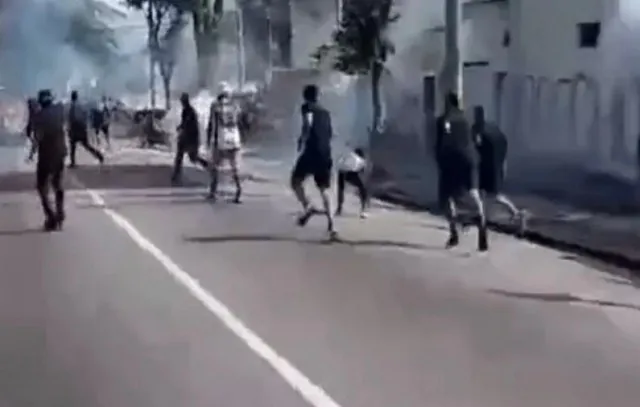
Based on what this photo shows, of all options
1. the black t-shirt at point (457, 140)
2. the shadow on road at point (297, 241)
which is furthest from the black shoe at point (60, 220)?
the black t-shirt at point (457, 140)

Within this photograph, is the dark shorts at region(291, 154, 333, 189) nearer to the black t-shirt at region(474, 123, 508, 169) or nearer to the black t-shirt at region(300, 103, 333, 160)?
the black t-shirt at region(300, 103, 333, 160)

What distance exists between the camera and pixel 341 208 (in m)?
23.6

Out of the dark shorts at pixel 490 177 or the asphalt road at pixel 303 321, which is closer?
the asphalt road at pixel 303 321

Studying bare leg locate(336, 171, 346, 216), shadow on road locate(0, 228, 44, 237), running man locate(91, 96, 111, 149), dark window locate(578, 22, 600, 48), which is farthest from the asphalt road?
running man locate(91, 96, 111, 149)

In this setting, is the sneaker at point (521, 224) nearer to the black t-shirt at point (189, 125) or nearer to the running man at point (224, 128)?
the running man at point (224, 128)

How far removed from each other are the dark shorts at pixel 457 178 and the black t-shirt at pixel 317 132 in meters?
1.74

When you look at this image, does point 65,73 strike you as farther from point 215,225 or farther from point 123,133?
point 215,225

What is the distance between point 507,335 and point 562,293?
2812mm

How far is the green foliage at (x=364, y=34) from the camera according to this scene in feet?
124

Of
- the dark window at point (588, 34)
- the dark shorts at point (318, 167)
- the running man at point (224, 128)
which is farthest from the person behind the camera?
the dark window at point (588, 34)

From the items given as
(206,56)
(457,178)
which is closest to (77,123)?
(457,178)

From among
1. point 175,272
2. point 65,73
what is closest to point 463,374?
point 175,272

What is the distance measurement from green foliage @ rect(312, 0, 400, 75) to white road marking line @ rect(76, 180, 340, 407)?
19071mm

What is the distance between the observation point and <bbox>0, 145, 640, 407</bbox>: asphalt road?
964 cm
